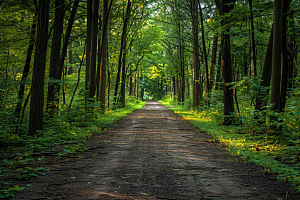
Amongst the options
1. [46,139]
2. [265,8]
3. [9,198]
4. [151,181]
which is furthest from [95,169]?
[265,8]

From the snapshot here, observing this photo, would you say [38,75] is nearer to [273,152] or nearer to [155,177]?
[155,177]

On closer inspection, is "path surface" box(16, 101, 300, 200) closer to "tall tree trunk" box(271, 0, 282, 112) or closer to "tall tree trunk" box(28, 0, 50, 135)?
"tall tree trunk" box(28, 0, 50, 135)

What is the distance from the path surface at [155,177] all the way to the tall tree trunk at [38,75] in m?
2.05

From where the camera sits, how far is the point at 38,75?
710 cm

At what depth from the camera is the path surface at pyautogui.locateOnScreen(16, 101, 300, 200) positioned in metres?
3.44

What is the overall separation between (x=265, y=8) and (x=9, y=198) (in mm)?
9717

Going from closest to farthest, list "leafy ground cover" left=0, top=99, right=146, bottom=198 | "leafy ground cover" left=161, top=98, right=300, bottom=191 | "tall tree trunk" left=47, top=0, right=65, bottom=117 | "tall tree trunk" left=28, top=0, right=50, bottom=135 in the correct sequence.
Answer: "leafy ground cover" left=0, top=99, right=146, bottom=198
"leafy ground cover" left=161, top=98, right=300, bottom=191
"tall tree trunk" left=28, top=0, right=50, bottom=135
"tall tree trunk" left=47, top=0, right=65, bottom=117

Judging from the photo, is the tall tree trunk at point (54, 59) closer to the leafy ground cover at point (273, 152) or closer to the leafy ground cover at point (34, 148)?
the leafy ground cover at point (34, 148)

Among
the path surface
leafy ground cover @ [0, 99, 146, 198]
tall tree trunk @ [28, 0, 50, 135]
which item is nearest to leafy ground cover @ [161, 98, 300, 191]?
the path surface

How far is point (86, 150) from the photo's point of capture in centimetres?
650

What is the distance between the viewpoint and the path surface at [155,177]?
3.44m

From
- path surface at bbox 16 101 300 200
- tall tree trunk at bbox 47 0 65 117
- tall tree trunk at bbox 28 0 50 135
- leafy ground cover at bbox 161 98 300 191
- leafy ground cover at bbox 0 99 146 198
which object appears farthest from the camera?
tall tree trunk at bbox 47 0 65 117

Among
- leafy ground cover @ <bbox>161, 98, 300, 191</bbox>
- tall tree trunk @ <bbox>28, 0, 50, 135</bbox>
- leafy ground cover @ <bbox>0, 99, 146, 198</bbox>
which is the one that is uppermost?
tall tree trunk @ <bbox>28, 0, 50, 135</bbox>

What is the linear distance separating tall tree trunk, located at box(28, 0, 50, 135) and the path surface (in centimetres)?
205
